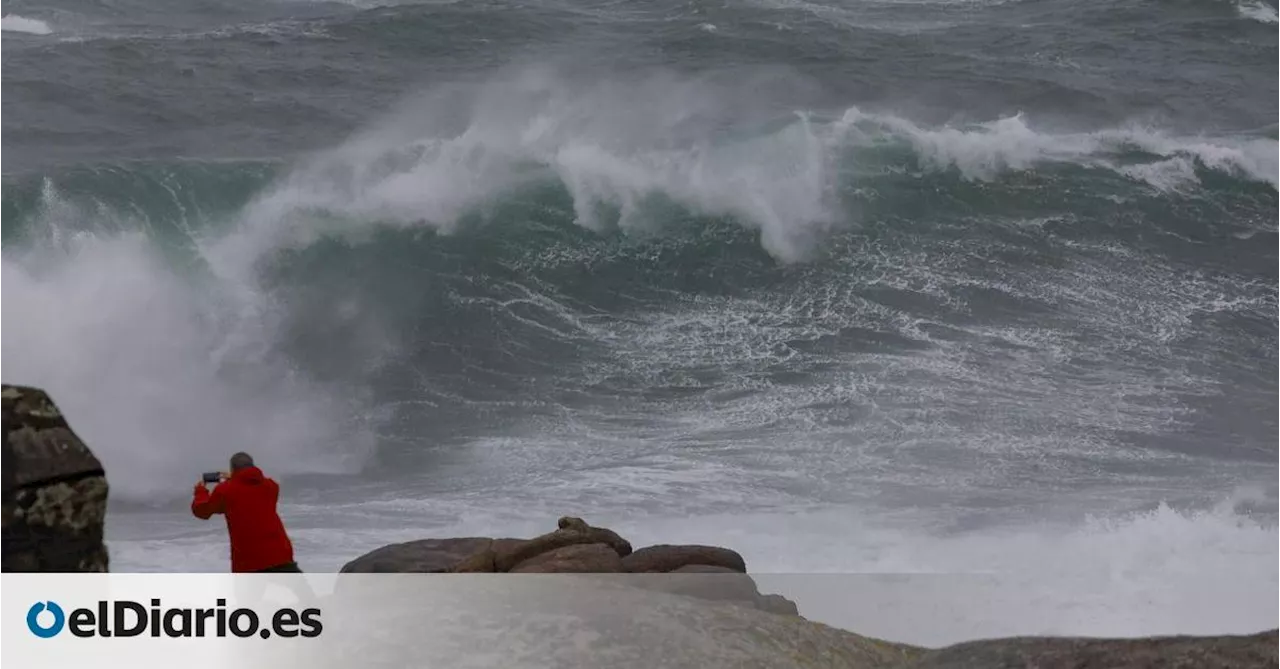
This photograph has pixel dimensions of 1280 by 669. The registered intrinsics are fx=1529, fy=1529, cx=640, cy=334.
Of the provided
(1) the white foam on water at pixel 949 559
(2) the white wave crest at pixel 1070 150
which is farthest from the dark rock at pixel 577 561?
(2) the white wave crest at pixel 1070 150

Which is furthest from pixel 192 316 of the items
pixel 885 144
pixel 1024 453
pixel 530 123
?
pixel 885 144

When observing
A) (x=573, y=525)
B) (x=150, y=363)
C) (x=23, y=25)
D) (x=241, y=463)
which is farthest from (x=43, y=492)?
(x=23, y=25)

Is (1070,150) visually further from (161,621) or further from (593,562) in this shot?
(161,621)

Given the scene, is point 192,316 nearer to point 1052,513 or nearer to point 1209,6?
point 1052,513

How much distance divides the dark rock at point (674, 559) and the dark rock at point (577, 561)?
10 cm

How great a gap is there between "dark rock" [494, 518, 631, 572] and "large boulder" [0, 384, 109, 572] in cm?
275

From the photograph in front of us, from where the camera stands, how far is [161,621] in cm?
554

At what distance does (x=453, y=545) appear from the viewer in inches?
338

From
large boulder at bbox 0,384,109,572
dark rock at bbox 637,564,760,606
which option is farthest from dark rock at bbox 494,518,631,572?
large boulder at bbox 0,384,109,572

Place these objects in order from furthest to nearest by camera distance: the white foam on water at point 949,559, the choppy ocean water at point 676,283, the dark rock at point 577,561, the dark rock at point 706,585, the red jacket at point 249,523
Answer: the choppy ocean water at point 676,283, the white foam on water at point 949,559, the dark rock at point 577,561, the dark rock at point 706,585, the red jacket at point 249,523

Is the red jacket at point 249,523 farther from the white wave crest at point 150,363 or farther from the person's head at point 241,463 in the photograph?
the white wave crest at point 150,363

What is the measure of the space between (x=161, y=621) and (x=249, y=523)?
0.78m

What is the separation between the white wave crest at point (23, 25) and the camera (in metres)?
26.0

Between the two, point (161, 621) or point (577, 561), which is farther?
point (577, 561)
